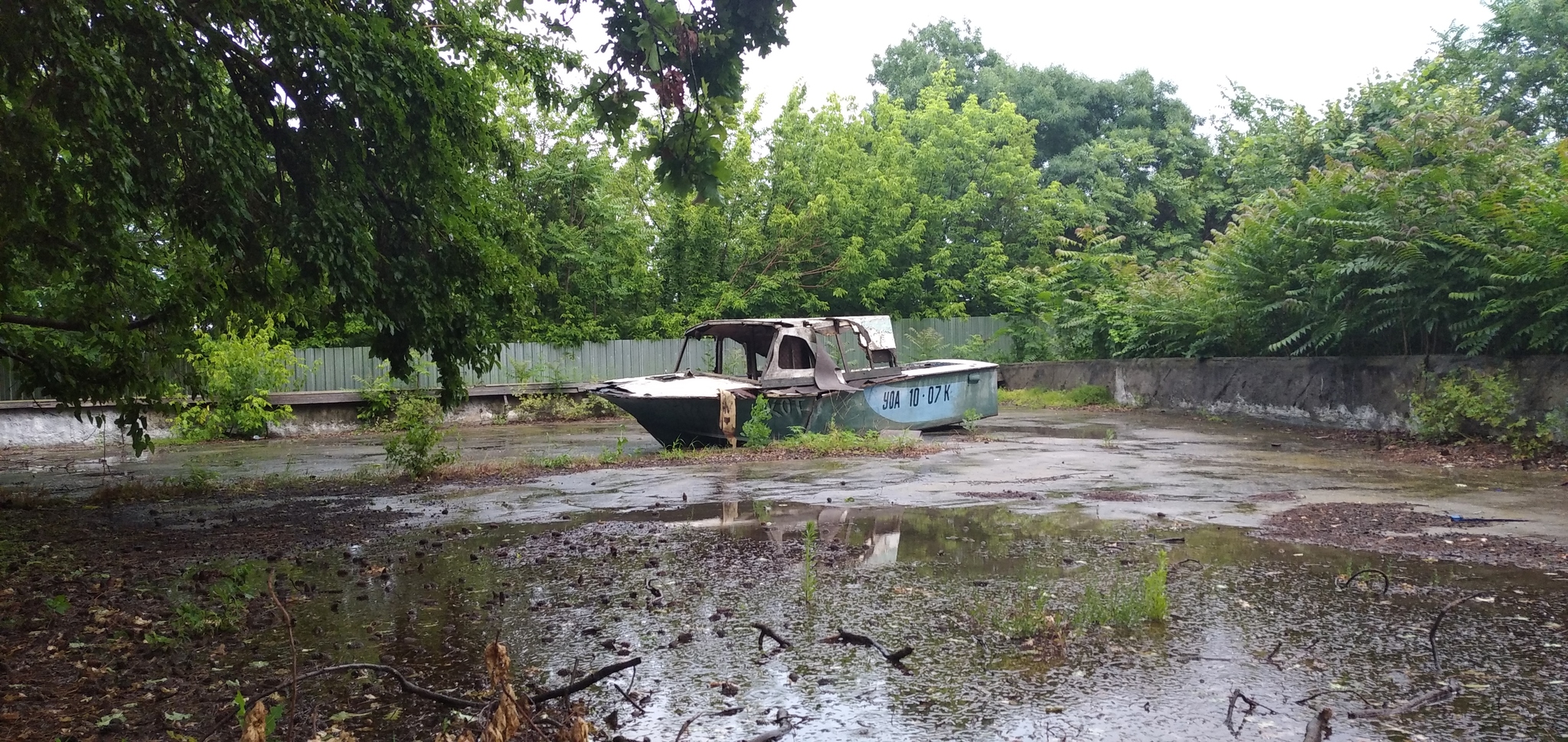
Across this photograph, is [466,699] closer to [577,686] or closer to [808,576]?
[577,686]

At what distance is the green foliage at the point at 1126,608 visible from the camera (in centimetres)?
469

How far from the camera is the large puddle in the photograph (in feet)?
11.9

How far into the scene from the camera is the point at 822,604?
5.23 m

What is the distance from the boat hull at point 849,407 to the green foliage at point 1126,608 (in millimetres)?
8382

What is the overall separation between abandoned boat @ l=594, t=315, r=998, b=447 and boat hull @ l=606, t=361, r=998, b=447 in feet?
0.04

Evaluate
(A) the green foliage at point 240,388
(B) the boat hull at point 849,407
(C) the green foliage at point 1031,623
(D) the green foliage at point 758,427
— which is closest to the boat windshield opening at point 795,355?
(B) the boat hull at point 849,407

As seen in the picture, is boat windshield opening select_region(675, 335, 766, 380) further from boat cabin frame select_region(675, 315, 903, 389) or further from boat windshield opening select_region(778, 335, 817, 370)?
boat windshield opening select_region(778, 335, 817, 370)

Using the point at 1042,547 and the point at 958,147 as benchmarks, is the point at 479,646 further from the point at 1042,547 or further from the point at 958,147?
the point at 958,147

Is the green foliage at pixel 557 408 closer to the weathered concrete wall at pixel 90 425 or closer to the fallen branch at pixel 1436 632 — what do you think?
the weathered concrete wall at pixel 90 425

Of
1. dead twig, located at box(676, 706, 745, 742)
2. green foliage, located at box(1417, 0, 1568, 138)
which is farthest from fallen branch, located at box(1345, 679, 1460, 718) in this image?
green foliage, located at box(1417, 0, 1568, 138)

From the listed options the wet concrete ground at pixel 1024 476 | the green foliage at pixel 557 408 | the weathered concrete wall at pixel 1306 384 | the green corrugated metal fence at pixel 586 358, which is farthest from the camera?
the green foliage at pixel 557 408

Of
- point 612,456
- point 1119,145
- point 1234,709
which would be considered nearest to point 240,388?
point 612,456

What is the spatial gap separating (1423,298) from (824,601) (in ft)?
35.8

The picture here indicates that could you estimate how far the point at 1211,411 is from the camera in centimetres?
1795
